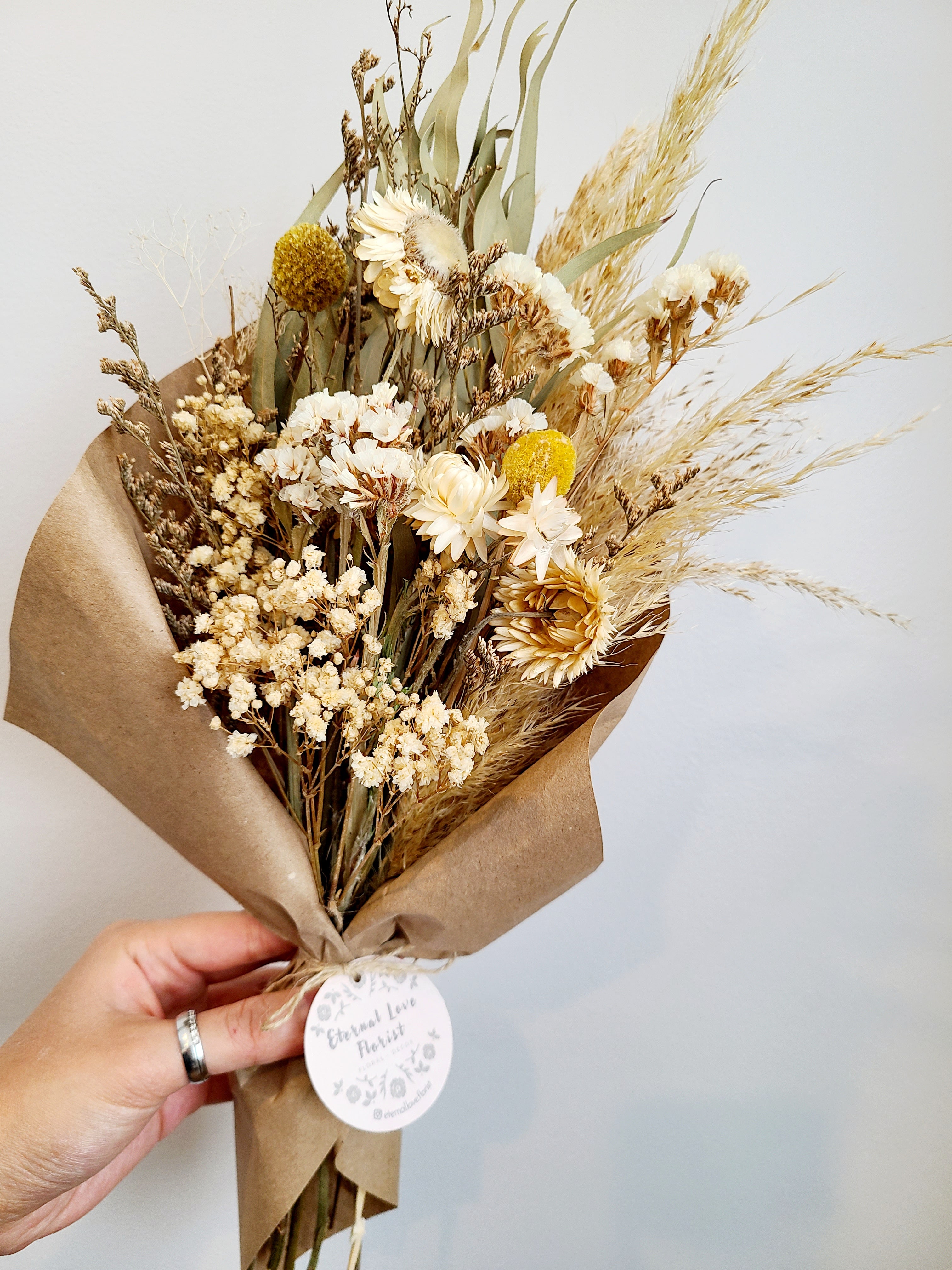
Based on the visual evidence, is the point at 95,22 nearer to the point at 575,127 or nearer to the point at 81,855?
the point at 575,127

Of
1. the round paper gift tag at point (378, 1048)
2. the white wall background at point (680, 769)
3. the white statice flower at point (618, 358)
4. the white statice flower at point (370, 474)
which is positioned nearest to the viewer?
the white statice flower at point (370, 474)

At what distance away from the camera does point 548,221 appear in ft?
2.86

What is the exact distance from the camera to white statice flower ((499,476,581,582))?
1.56ft

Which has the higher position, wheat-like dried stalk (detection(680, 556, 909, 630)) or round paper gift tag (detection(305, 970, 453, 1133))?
wheat-like dried stalk (detection(680, 556, 909, 630))

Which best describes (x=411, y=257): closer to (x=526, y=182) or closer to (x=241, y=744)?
(x=526, y=182)

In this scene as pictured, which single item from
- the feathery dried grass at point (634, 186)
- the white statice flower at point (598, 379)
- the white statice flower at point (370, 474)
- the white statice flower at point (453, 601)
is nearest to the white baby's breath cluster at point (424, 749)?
the white statice flower at point (453, 601)

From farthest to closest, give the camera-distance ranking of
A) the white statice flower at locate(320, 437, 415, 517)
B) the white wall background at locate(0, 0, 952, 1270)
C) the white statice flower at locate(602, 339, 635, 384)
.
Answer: the white wall background at locate(0, 0, 952, 1270), the white statice flower at locate(602, 339, 635, 384), the white statice flower at locate(320, 437, 415, 517)

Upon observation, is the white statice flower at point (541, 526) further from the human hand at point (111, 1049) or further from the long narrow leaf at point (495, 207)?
the human hand at point (111, 1049)

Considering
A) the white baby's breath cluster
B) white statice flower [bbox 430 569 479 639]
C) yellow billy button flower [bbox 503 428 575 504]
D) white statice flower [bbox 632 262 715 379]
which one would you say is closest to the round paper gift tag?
the white baby's breath cluster

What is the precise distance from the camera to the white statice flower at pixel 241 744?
54 centimetres

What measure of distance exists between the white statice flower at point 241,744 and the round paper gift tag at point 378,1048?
0.28 meters

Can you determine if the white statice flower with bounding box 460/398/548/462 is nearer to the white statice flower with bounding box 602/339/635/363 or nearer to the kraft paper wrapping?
the white statice flower with bounding box 602/339/635/363

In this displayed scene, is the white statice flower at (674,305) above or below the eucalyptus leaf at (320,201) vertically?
below

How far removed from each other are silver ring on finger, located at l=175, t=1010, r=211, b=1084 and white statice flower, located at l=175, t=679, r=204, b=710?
327mm
